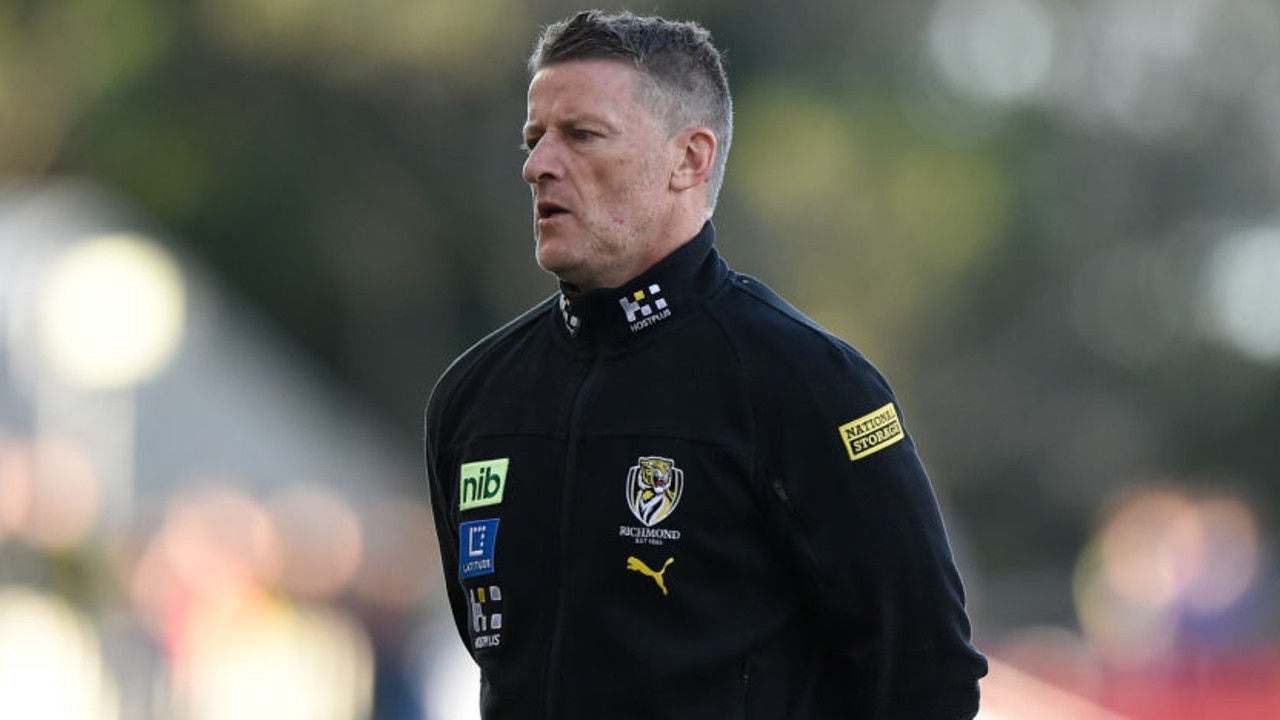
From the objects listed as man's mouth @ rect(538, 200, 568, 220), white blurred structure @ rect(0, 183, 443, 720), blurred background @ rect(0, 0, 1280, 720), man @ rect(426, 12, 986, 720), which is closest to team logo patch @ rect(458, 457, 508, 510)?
man @ rect(426, 12, 986, 720)

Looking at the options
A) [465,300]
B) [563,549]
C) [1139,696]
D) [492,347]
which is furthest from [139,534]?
[465,300]

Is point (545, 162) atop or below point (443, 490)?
atop

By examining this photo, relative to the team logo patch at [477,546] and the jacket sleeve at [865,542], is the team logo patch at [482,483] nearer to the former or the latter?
the team logo patch at [477,546]

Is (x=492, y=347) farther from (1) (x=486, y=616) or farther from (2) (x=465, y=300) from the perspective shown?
(2) (x=465, y=300)

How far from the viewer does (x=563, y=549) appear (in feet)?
13.3

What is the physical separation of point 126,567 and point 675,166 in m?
9.80

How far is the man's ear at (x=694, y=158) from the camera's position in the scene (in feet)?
14.1

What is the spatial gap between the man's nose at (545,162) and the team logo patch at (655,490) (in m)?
0.57

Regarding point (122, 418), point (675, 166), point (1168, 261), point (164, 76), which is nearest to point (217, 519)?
point (122, 418)

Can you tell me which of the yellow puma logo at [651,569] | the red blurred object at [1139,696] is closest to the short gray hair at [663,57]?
the yellow puma logo at [651,569]

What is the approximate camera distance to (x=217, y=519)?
14227 millimetres

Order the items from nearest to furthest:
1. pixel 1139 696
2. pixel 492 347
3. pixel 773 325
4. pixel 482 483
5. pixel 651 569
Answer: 1. pixel 651 569
2. pixel 773 325
3. pixel 482 483
4. pixel 492 347
5. pixel 1139 696

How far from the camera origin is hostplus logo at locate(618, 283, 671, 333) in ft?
13.8

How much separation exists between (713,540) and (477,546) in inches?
18.7
